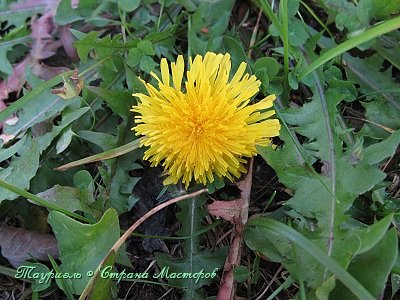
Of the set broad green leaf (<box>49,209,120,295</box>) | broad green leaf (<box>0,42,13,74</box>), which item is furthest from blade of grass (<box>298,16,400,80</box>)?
broad green leaf (<box>0,42,13,74</box>)

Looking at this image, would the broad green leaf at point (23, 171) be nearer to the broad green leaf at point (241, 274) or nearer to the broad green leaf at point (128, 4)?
the broad green leaf at point (128, 4)

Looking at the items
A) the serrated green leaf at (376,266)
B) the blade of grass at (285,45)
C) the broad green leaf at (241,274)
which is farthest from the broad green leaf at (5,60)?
the serrated green leaf at (376,266)

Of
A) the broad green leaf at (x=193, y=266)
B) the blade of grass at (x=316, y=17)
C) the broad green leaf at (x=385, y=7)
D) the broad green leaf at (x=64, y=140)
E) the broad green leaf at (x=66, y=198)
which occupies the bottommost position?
the broad green leaf at (x=193, y=266)

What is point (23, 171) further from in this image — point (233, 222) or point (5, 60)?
point (233, 222)

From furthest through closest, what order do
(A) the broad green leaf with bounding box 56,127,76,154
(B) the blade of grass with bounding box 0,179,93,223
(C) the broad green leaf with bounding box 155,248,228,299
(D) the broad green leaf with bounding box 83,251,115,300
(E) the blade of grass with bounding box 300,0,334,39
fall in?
1. (E) the blade of grass with bounding box 300,0,334,39
2. (A) the broad green leaf with bounding box 56,127,76,154
3. (C) the broad green leaf with bounding box 155,248,228,299
4. (B) the blade of grass with bounding box 0,179,93,223
5. (D) the broad green leaf with bounding box 83,251,115,300

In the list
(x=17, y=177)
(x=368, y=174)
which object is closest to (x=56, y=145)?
(x=17, y=177)

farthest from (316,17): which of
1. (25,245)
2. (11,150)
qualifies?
(25,245)

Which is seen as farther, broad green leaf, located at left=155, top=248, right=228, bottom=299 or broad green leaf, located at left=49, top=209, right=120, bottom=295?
broad green leaf, located at left=155, top=248, right=228, bottom=299

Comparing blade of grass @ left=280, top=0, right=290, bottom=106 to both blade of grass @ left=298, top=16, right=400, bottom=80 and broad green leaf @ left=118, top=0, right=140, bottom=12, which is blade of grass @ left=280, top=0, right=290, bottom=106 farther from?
broad green leaf @ left=118, top=0, right=140, bottom=12
